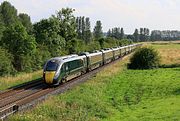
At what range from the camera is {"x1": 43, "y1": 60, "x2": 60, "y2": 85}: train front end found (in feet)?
128

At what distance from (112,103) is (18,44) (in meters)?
30.1

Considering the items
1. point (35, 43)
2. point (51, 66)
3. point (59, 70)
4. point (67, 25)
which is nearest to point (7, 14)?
point (67, 25)

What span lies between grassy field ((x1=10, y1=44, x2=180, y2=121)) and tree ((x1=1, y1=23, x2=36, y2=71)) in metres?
17.3

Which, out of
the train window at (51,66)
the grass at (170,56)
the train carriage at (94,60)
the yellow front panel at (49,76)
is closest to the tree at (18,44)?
the train carriage at (94,60)

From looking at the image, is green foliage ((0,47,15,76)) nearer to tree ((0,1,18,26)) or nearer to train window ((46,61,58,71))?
train window ((46,61,58,71))

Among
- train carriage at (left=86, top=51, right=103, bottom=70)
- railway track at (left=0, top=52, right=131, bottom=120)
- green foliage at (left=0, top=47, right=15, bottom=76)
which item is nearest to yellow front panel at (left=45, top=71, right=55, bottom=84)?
railway track at (left=0, top=52, right=131, bottom=120)

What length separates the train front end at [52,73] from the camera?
39125mm

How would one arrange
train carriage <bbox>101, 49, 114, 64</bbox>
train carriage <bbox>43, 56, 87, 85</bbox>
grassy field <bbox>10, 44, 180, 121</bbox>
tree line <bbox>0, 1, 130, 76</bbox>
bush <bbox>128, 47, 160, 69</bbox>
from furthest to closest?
train carriage <bbox>101, 49, 114, 64</bbox>
bush <bbox>128, 47, 160, 69</bbox>
tree line <bbox>0, 1, 130, 76</bbox>
train carriage <bbox>43, 56, 87, 85</bbox>
grassy field <bbox>10, 44, 180, 121</bbox>

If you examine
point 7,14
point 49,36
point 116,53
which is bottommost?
point 116,53

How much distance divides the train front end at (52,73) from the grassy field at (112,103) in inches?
92.4

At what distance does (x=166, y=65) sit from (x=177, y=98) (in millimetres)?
39928

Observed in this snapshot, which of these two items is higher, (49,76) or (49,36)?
(49,36)

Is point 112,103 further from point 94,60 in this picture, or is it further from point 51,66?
point 94,60

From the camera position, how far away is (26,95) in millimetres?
34719
